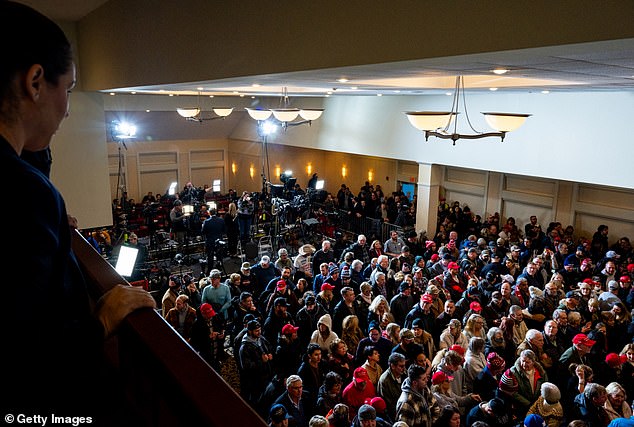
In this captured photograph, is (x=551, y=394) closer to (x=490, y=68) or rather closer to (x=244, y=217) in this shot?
(x=490, y=68)

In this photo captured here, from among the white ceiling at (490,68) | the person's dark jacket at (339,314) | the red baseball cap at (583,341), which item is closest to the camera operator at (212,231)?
the white ceiling at (490,68)

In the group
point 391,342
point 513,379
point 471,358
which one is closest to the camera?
point 513,379

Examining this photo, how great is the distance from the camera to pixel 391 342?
17.4 ft

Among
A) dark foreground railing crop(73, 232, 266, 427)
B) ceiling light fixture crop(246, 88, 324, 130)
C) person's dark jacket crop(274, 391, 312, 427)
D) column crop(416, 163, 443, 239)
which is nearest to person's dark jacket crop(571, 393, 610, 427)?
person's dark jacket crop(274, 391, 312, 427)

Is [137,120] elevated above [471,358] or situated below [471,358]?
above

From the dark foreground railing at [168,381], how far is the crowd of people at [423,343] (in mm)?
2768

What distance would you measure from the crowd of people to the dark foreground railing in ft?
9.08

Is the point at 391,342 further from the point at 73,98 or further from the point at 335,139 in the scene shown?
the point at 335,139

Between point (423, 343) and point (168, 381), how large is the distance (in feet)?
16.3

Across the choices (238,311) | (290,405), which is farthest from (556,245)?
(290,405)

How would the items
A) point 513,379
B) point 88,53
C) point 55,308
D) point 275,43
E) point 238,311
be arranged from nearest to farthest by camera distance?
point 55,308 → point 275,43 → point 513,379 → point 238,311 → point 88,53

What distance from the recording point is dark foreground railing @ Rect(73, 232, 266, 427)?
749 mm

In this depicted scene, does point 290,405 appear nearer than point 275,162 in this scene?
Yes

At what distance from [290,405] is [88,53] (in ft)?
20.8
